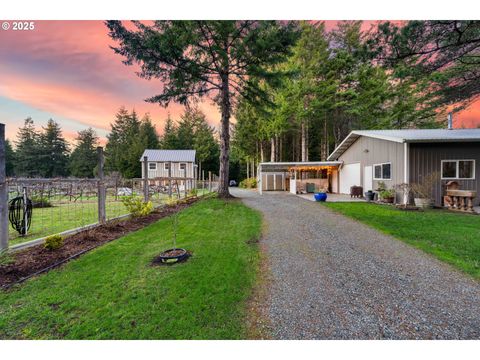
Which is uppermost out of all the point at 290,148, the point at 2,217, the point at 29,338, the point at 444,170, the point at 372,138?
the point at 290,148

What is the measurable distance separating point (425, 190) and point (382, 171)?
232cm

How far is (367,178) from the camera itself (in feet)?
40.9

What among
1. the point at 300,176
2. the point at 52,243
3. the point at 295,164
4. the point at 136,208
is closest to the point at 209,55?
the point at 136,208

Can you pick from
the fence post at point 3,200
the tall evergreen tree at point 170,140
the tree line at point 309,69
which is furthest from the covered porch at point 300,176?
the tall evergreen tree at point 170,140

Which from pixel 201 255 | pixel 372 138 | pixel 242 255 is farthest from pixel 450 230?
pixel 372 138

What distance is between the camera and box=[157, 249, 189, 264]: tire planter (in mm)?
3531

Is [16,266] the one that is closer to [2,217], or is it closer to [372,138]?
[2,217]

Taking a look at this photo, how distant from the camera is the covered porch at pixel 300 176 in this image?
16.3 meters

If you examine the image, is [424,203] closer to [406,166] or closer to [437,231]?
[406,166]

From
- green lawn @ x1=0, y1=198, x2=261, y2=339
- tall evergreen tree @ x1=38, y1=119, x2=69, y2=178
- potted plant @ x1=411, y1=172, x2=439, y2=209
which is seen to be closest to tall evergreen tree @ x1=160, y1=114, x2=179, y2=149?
tall evergreen tree @ x1=38, y1=119, x2=69, y2=178

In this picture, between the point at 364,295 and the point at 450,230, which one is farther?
the point at 450,230

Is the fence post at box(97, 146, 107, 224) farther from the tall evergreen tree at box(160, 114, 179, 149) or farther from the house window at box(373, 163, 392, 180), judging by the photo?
the tall evergreen tree at box(160, 114, 179, 149)

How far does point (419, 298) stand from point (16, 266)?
5.57 metres

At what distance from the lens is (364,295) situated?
8.81 feet
